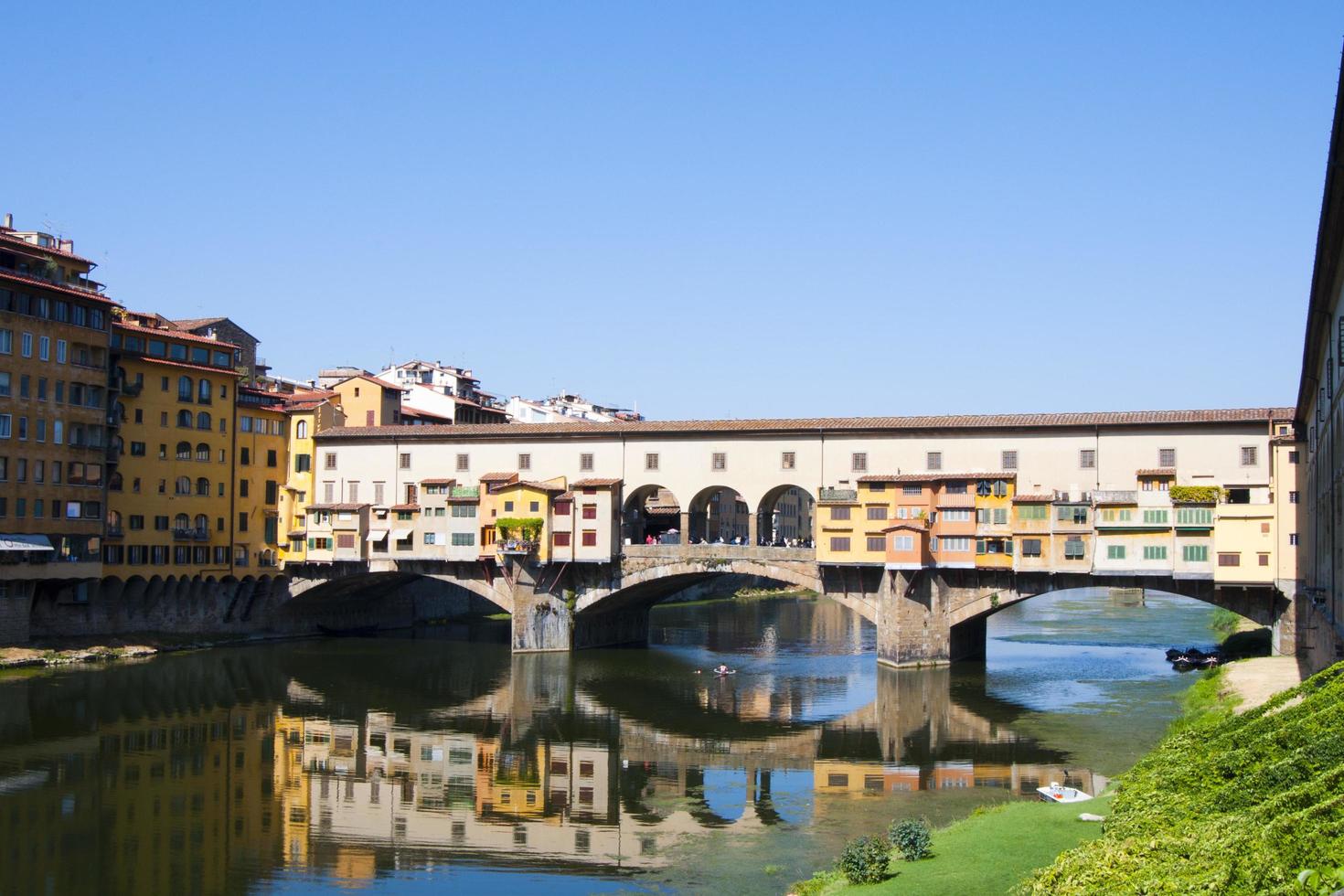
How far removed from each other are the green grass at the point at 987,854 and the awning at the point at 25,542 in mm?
42842

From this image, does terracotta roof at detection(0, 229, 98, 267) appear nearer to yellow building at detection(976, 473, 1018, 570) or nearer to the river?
the river

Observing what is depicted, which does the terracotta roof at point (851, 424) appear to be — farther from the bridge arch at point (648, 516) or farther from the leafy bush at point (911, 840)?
the leafy bush at point (911, 840)

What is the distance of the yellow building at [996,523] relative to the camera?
56.0m

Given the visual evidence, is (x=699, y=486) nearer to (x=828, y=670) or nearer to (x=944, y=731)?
(x=828, y=670)

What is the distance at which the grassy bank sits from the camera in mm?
13852

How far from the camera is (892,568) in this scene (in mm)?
57031

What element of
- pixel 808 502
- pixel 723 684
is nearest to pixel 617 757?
pixel 723 684

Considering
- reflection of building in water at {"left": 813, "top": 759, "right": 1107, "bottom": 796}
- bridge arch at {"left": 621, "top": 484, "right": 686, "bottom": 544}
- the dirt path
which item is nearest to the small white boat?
reflection of building in water at {"left": 813, "top": 759, "right": 1107, "bottom": 796}

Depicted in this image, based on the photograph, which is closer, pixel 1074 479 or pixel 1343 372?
pixel 1343 372

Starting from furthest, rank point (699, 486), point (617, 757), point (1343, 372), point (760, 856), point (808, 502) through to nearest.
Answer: point (808, 502) → point (699, 486) → point (617, 757) → point (760, 856) → point (1343, 372)

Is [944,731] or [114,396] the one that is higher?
[114,396]

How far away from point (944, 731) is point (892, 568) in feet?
44.7

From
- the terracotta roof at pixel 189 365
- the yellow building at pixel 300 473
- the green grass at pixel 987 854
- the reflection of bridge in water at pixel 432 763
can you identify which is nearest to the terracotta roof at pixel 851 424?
the yellow building at pixel 300 473

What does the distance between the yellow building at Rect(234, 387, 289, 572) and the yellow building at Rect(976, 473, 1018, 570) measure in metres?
37.6
